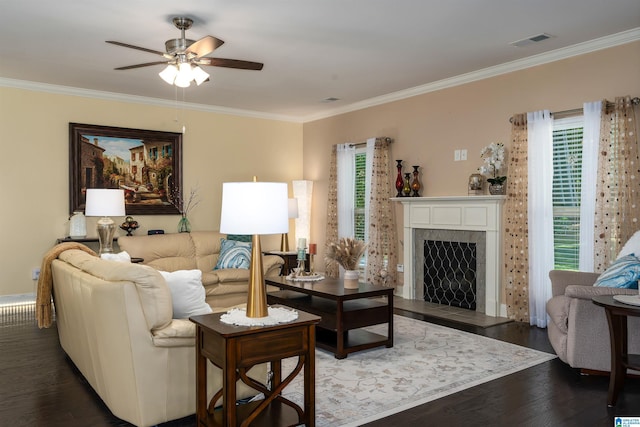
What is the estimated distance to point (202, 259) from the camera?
20.7 feet

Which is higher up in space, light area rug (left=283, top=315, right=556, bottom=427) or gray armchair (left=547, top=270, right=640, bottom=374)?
gray armchair (left=547, top=270, right=640, bottom=374)

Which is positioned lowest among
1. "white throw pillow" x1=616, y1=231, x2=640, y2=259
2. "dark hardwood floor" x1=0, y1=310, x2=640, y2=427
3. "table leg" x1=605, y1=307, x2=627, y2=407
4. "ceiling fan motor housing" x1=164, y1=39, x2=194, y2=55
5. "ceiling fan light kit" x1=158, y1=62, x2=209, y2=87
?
"dark hardwood floor" x1=0, y1=310, x2=640, y2=427

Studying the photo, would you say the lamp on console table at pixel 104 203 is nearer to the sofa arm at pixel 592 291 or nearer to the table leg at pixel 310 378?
the table leg at pixel 310 378

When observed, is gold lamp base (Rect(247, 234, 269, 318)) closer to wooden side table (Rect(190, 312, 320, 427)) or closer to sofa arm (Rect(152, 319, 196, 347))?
wooden side table (Rect(190, 312, 320, 427))

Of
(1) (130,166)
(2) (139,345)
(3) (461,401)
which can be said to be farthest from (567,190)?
(1) (130,166)

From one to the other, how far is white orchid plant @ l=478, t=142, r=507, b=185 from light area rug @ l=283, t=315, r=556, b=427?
1768mm

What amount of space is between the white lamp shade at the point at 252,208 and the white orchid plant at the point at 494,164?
372cm

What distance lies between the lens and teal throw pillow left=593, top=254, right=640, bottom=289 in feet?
11.8

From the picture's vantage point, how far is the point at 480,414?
298cm

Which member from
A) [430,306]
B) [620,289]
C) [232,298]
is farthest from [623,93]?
[232,298]

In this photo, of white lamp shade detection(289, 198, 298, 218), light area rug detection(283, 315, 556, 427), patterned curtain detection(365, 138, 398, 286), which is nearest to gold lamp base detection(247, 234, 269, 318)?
light area rug detection(283, 315, 556, 427)

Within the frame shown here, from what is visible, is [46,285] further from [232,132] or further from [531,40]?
[531,40]

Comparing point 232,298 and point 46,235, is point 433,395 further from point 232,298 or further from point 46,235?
point 46,235

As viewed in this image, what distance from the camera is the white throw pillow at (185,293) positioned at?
3010 millimetres
